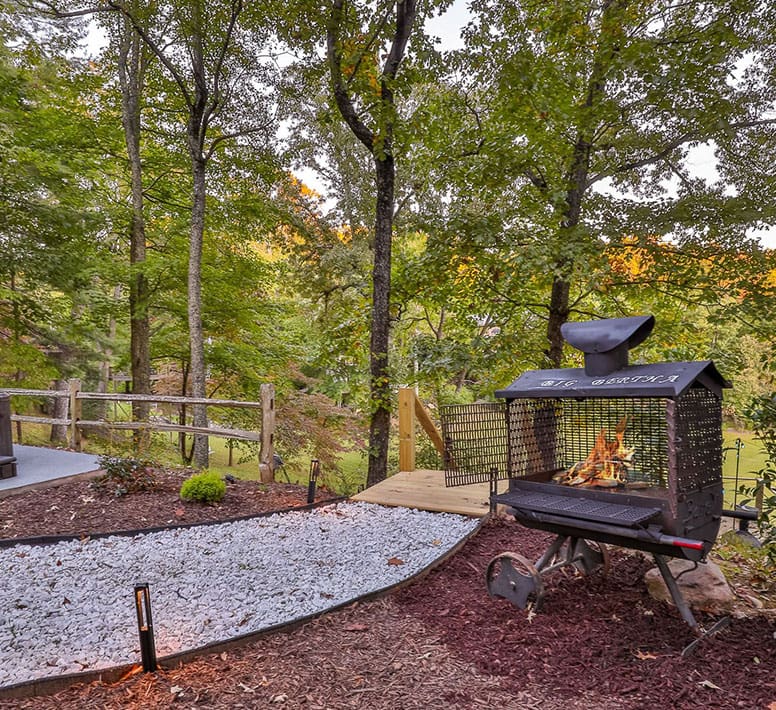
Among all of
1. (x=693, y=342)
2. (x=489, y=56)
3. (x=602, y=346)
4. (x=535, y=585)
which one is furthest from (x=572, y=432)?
(x=489, y=56)

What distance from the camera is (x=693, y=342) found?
20.6 ft

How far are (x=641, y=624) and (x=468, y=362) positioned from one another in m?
3.40

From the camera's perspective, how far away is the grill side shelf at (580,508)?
225 centimetres

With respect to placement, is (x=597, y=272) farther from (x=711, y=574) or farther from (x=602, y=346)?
(x=711, y=574)

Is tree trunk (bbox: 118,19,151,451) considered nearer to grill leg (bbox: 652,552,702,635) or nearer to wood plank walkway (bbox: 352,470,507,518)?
wood plank walkway (bbox: 352,470,507,518)

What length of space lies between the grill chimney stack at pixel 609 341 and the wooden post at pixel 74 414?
678 centimetres

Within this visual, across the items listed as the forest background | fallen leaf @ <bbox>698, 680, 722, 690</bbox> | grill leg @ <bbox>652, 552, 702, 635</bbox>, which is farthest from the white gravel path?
the forest background

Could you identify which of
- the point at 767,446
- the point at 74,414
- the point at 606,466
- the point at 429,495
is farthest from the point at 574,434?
the point at 74,414

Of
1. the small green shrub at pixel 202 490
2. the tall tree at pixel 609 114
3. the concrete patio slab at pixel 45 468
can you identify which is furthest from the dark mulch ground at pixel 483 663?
the concrete patio slab at pixel 45 468

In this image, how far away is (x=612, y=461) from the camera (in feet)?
9.07

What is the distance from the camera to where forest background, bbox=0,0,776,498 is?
16.8ft

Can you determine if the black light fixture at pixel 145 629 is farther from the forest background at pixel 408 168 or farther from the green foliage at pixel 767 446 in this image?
the forest background at pixel 408 168

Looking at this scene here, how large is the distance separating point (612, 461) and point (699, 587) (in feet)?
2.57

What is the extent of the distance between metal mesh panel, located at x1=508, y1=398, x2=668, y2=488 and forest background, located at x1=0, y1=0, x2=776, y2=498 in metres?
2.05
